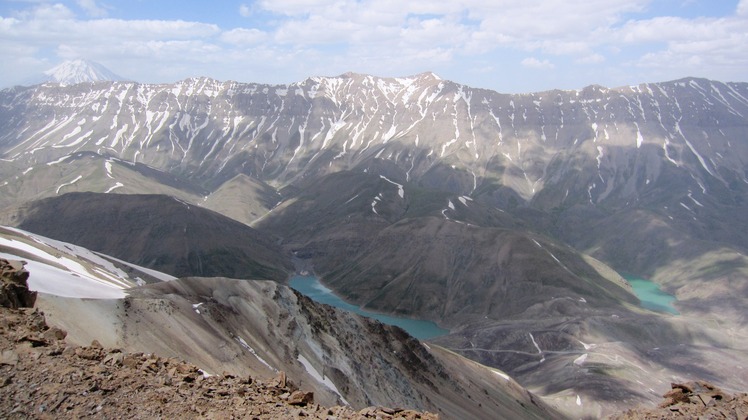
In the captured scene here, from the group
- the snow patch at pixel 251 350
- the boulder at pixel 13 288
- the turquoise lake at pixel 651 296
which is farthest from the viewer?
the turquoise lake at pixel 651 296

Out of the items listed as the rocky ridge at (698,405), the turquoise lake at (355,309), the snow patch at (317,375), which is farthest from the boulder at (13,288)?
the turquoise lake at (355,309)

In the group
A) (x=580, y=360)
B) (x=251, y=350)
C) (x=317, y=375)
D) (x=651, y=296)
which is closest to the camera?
(x=251, y=350)

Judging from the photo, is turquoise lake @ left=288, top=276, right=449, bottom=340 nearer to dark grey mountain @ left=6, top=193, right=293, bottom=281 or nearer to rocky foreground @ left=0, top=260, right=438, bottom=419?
dark grey mountain @ left=6, top=193, right=293, bottom=281

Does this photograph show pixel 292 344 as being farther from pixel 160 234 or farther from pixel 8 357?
pixel 160 234

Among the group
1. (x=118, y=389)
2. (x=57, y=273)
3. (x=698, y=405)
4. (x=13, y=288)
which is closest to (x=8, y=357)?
(x=118, y=389)

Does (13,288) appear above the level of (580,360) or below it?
above

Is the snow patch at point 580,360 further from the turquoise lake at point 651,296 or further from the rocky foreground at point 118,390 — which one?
the rocky foreground at point 118,390

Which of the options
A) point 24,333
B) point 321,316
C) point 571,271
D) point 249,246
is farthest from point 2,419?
point 249,246

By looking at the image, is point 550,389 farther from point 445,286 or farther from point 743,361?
point 445,286
